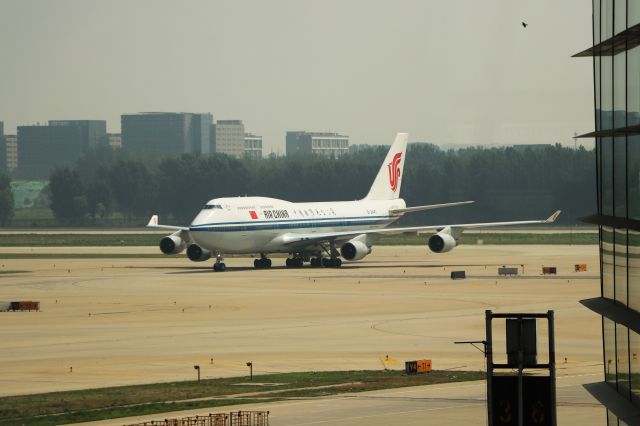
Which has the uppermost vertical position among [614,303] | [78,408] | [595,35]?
[595,35]

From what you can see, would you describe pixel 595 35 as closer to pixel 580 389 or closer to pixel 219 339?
pixel 580 389

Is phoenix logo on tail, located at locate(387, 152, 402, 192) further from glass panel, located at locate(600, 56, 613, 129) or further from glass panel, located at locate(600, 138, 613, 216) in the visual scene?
glass panel, located at locate(600, 56, 613, 129)

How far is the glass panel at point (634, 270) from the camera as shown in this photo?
21641 mm

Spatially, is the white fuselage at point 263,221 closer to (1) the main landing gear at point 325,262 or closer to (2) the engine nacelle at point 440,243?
(1) the main landing gear at point 325,262

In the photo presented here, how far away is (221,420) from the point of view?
39.2 metres

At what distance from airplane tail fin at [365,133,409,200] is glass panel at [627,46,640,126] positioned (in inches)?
4277

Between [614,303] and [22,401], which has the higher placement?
[614,303]

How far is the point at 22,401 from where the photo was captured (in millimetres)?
44125

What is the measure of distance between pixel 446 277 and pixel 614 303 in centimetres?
7852

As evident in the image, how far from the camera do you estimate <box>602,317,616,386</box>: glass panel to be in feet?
81.0

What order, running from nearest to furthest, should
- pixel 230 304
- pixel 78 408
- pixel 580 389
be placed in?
pixel 78 408
pixel 580 389
pixel 230 304

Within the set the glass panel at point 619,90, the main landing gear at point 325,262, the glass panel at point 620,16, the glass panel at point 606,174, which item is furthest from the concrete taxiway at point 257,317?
the glass panel at point 620,16

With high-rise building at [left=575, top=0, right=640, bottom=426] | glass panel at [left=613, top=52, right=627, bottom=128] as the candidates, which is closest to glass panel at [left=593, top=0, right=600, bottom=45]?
high-rise building at [left=575, top=0, right=640, bottom=426]

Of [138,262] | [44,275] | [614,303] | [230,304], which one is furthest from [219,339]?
[138,262]
